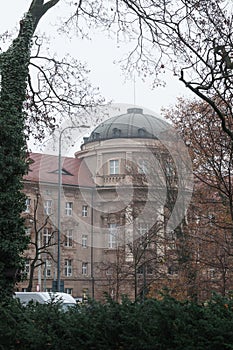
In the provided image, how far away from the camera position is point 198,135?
26.8 metres

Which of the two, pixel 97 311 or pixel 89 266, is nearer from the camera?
pixel 97 311

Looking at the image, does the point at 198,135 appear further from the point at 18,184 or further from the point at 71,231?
the point at 71,231

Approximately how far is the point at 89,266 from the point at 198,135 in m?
40.8

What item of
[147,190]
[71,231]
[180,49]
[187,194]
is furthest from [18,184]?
[71,231]

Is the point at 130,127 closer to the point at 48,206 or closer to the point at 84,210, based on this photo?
the point at 48,206

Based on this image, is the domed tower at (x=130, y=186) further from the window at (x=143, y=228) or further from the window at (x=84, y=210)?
the window at (x=84, y=210)

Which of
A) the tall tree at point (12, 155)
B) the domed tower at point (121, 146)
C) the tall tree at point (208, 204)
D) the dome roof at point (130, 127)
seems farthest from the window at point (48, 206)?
the tall tree at point (12, 155)

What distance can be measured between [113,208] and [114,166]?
10.4 ft

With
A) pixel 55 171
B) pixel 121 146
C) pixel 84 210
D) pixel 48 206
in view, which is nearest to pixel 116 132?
pixel 121 146

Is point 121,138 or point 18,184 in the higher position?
point 121,138

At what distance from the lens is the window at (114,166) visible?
164 ft

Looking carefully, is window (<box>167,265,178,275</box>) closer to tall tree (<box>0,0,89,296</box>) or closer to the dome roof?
the dome roof

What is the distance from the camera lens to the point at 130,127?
164 feet

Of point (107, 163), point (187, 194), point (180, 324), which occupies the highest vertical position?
point (107, 163)
